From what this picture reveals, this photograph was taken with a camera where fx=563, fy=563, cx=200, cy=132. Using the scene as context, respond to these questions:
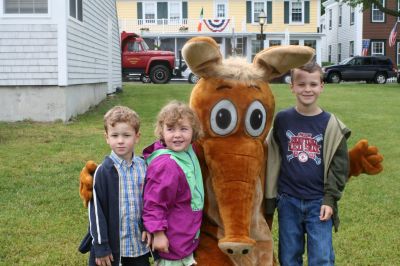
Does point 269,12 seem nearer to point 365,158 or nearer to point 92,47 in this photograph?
point 92,47

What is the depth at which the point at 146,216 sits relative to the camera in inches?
105

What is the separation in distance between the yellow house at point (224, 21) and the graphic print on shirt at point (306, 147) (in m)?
31.9

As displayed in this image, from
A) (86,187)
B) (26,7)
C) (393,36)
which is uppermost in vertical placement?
(393,36)

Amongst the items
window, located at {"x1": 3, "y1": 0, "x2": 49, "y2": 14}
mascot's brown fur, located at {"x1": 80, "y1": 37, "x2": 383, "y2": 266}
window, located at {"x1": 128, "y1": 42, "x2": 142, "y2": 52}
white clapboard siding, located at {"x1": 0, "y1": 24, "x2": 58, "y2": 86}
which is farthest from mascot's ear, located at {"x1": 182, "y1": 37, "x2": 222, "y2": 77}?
window, located at {"x1": 128, "y1": 42, "x2": 142, "y2": 52}

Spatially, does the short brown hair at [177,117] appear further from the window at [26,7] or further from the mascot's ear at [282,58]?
the window at [26,7]

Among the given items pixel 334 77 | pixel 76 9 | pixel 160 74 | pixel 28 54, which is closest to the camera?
pixel 28 54

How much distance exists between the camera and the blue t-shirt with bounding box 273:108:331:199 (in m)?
3.07

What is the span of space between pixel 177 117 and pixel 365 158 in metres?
1.21

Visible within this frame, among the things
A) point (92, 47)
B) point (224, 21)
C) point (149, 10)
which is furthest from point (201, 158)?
point (149, 10)

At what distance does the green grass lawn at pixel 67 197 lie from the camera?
4.55 metres

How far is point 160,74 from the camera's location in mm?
25797

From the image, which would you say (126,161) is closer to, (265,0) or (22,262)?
(22,262)

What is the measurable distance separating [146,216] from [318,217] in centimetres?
100

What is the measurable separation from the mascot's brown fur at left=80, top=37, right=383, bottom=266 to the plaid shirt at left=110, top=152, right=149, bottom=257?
18 centimetres
